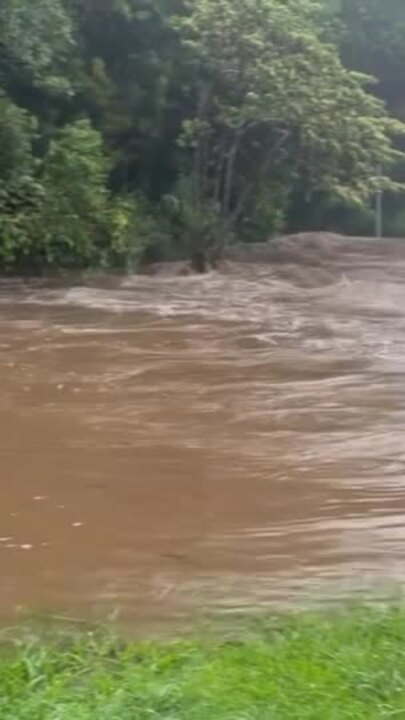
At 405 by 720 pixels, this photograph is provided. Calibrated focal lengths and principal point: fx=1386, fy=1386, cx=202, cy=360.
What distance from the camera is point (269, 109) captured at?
65.4 ft

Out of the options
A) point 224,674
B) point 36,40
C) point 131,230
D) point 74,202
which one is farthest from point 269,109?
point 224,674

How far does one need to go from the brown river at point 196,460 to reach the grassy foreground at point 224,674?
22.0 inches

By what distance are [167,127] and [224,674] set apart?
61.7 ft

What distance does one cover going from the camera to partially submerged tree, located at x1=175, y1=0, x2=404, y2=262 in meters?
19.8

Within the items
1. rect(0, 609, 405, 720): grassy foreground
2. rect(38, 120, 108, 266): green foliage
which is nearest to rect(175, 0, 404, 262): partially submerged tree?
rect(38, 120, 108, 266): green foliage

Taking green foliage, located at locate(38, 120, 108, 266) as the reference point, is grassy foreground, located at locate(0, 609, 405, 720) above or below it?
below

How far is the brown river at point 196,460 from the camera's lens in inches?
223

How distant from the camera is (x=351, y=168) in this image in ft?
68.5

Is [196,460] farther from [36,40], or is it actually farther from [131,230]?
[131,230]

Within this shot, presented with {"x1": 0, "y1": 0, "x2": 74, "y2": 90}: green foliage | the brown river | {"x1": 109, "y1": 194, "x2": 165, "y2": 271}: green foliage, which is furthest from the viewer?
{"x1": 109, "y1": 194, "x2": 165, "y2": 271}: green foliage

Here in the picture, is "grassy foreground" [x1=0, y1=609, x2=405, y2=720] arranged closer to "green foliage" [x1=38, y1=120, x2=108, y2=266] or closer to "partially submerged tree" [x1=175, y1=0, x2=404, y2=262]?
"green foliage" [x1=38, y1=120, x2=108, y2=266]

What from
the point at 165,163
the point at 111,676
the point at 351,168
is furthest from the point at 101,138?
the point at 111,676

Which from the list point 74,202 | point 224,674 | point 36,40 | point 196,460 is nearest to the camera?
point 224,674

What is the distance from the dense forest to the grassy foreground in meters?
13.3
